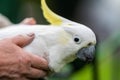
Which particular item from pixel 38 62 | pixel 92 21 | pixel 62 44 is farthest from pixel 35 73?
pixel 92 21

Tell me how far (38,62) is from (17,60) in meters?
0.08

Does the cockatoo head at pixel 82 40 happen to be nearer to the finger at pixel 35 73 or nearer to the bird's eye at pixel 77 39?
the bird's eye at pixel 77 39

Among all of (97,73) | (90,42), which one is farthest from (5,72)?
(97,73)

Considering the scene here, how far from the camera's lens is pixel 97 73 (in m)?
2.25

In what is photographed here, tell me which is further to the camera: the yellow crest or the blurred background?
the blurred background

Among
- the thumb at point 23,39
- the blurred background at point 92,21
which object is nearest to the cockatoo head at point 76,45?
the thumb at point 23,39

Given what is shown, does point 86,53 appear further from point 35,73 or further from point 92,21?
point 92,21

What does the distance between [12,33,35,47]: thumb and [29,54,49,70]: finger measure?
52 mm

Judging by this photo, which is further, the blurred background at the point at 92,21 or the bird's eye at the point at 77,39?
the blurred background at the point at 92,21

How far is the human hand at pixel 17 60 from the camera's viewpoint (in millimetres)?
→ 1465

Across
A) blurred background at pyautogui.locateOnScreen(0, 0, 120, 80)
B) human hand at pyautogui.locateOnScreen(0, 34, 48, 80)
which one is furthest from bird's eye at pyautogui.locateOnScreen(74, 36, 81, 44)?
blurred background at pyautogui.locateOnScreen(0, 0, 120, 80)

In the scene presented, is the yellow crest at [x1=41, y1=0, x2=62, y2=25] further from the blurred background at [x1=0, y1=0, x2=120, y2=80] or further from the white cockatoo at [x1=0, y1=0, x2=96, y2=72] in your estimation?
the blurred background at [x1=0, y1=0, x2=120, y2=80]

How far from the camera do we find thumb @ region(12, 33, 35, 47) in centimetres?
147

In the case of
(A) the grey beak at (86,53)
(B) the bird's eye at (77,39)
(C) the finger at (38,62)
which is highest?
(B) the bird's eye at (77,39)
